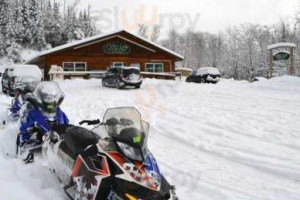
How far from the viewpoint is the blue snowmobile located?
20.7 feet

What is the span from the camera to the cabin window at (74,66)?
29.5 m

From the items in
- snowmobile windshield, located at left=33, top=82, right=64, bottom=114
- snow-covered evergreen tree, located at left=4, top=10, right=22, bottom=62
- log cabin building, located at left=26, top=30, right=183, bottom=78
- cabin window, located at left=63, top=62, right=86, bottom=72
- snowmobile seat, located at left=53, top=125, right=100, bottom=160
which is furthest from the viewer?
snow-covered evergreen tree, located at left=4, top=10, right=22, bottom=62

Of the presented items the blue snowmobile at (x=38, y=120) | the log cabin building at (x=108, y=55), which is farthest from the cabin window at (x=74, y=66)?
the blue snowmobile at (x=38, y=120)

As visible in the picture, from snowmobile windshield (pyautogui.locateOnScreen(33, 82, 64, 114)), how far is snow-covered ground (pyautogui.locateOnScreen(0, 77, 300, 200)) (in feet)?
3.50

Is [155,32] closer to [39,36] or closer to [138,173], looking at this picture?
[39,36]

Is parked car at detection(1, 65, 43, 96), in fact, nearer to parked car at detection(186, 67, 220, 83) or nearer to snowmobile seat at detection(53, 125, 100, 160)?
snowmobile seat at detection(53, 125, 100, 160)

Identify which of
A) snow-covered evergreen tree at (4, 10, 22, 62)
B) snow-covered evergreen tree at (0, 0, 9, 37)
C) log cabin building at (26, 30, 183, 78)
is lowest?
log cabin building at (26, 30, 183, 78)

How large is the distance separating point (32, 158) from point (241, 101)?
837 centimetres

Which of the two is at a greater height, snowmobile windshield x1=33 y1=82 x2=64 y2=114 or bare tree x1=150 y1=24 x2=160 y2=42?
bare tree x1=150 y1=24 x2=160 y2=42

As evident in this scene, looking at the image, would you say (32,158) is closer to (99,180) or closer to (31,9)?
(99,180)

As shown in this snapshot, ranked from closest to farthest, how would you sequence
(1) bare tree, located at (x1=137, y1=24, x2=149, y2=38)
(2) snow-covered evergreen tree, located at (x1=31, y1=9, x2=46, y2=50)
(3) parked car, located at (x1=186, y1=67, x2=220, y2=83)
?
(3) parked car, located at (x1=186, y1=67, x2=220, y2=83) → (2) snow-covered evergreen tree, located at (x1=31, y1=9, x2=46, y2=50) → (1) bare tree, located at (x1=137, y1=24, x2=149, y2=38)

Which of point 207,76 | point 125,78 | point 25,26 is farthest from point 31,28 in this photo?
point 125,78

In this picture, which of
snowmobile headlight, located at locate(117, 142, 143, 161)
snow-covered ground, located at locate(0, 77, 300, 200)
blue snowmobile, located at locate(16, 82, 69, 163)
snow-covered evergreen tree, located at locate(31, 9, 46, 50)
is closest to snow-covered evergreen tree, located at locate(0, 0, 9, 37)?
snow-covered evergreen tree, located at locate(31, 9, 46, 50)

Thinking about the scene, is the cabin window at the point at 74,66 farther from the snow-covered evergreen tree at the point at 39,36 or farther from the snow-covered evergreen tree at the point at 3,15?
the snow-covered evergreen tree at the point at 3,15
